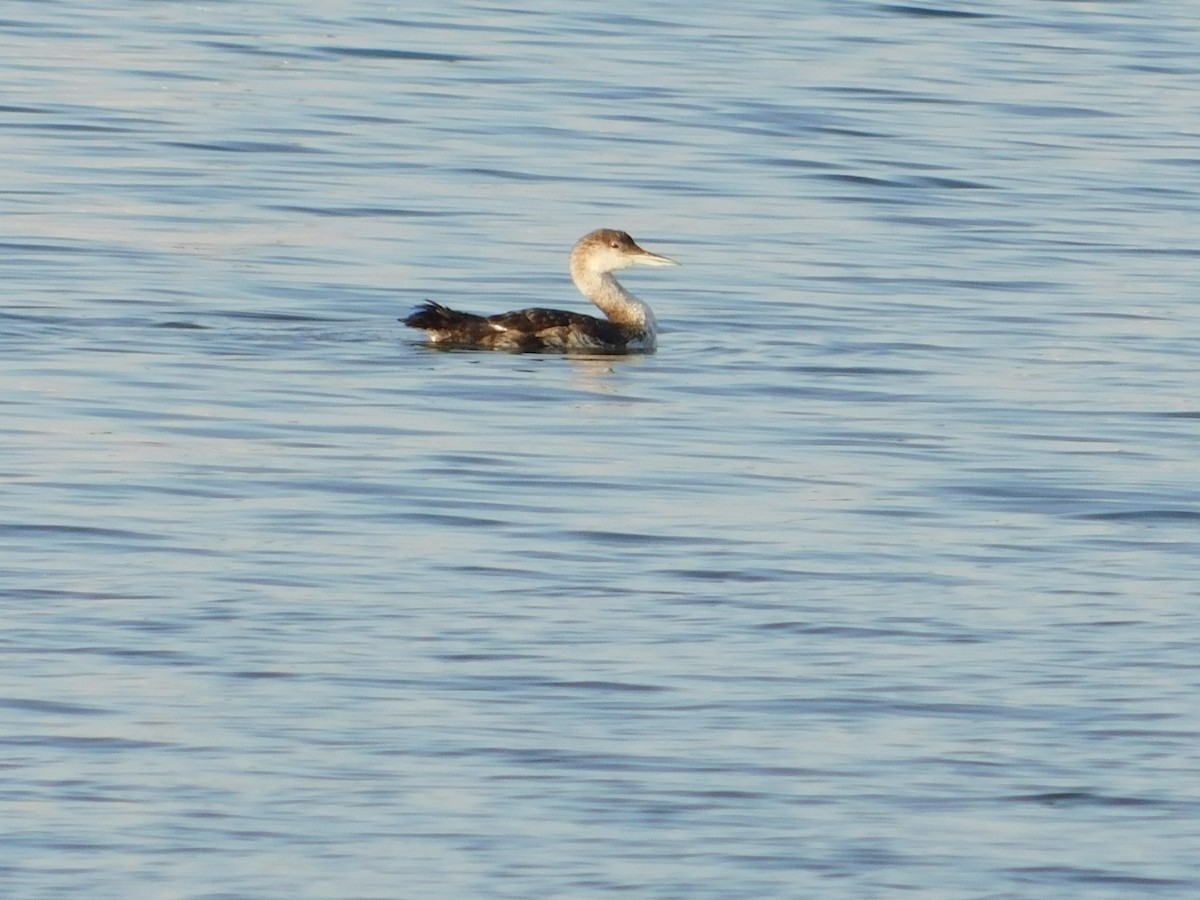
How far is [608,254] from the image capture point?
15.0 meters

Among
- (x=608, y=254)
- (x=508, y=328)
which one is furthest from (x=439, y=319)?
(x=608, y=254)

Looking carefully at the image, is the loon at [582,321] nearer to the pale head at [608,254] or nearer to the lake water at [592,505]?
the pale head at [608,254]

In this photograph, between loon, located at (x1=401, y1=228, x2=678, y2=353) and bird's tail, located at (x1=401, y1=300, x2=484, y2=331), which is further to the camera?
loon, located at (x1=401, y1=228, x2=678, y2=353)

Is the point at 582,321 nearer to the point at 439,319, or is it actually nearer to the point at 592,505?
the point at 439,319

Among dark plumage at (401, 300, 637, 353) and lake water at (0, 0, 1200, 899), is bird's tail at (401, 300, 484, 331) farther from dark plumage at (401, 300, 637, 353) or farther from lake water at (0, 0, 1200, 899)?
lake water at (0, 0, 1200, 899)

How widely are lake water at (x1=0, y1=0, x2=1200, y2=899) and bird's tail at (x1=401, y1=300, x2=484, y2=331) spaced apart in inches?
9.7

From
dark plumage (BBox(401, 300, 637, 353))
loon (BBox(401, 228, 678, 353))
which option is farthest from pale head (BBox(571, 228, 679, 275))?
dark plumage (BBox(401, 300, 637, 353))

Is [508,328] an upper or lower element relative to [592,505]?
upper

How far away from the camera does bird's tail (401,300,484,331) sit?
525 inches

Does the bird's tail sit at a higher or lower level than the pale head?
lower

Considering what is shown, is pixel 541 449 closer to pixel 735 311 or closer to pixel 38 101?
pixel 735 311

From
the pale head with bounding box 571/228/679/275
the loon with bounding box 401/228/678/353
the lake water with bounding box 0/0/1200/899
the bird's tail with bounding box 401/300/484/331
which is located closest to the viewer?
the lake water with bounding box 0/0/1200/899

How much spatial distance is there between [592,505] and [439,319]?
3317 millimetres

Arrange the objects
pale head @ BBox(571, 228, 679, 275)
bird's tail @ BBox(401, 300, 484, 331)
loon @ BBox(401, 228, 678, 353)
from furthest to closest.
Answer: pale head @ BBox(571, 228, 679, 275) → loon @ BBox(401, 228, 678, 353) → bird's tail @ BBox(401, 300, 484, 331)
